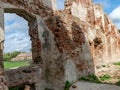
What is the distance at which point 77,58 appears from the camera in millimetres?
9109

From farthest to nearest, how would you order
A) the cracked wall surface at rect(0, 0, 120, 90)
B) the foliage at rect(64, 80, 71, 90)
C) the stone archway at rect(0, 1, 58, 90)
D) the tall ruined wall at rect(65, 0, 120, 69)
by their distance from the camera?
the tall ruined wall at rect(65, 0, 120, 69) < the foliage at rect(64, 80, 71, 90) < the cracked wall surface at rect(0, 0, 120, 90) < the stone archway at rect(0, 1, 58, 90)

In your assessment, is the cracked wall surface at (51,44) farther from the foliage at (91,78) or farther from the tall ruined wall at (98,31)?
the tall ruined wall at (98,31)

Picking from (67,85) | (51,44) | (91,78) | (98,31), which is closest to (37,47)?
(51,44)

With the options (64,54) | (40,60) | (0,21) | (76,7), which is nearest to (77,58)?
(64,54)

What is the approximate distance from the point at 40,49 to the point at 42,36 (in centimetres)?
47

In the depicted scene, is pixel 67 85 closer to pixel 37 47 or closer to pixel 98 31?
pixel 37 47

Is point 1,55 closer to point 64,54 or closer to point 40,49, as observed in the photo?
point 40,49

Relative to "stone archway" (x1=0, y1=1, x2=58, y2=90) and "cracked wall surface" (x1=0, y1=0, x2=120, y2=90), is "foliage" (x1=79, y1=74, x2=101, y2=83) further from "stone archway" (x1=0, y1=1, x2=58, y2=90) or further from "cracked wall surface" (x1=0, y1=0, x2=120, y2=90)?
"stone archway" (x1=0, y1=1, x2=58, y2=90)

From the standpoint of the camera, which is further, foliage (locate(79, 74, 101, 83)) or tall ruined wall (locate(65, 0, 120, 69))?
tall ruined wall (locate(65, 0, 120, 69))

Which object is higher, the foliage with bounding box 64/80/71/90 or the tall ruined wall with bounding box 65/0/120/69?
the tall ruined wall with bounding box 65/0/120/69

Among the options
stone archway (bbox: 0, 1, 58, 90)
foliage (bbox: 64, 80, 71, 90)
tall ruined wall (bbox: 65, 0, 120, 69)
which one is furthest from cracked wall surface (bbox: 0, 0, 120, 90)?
tall ruined wall (bbox: 65, 0, 120, 69)

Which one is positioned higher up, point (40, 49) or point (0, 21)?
point (0, 21)

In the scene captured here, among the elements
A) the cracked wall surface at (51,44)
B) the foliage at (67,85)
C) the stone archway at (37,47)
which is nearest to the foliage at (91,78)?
the cracked wall surface at (51,44)

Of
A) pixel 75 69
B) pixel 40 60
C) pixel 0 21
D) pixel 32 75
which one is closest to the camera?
pixel 0 21
